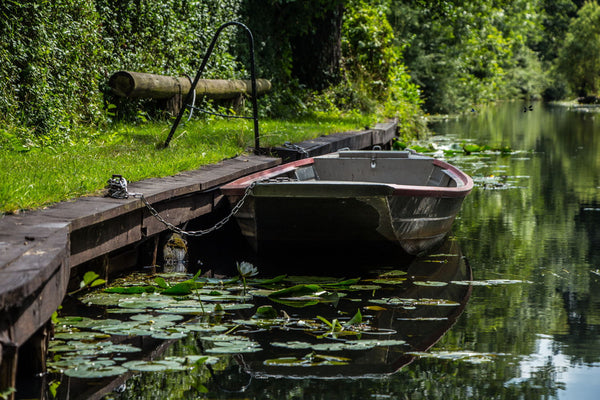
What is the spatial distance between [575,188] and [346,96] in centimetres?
666

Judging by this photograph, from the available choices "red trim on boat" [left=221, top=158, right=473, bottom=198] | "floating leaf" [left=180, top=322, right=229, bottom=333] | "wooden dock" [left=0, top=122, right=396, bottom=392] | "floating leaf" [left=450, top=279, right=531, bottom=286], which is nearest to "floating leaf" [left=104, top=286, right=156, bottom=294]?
"wooden dock" [left=0, top=122, right=396, bottom=392]

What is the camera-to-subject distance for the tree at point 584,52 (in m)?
57.5

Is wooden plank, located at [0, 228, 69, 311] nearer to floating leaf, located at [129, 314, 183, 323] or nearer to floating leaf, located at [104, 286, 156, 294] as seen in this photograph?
floating leaf, located at [129, 314, 183, 323]

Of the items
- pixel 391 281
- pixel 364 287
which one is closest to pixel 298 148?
pixel 391 281

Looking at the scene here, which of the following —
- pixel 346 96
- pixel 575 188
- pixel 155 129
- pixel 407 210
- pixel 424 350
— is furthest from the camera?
pixel 346 96

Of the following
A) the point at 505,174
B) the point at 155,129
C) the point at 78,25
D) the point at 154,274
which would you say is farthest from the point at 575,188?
the point at 154,274

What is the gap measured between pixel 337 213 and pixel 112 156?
8.17 feet

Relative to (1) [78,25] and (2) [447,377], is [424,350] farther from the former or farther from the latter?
(1) [78,25]

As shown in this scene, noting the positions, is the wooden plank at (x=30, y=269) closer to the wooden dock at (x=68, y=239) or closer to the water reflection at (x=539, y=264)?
the wooden dock at (x=68, y=239)

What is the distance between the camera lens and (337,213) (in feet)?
25.0

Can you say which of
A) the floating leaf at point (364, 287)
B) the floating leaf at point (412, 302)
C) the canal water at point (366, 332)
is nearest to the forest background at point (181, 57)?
the canal water at point (366, 332)

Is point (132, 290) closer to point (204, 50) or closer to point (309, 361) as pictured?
point (309, 361)

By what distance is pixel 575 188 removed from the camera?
13.9m

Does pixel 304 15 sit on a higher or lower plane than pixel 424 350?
higher
